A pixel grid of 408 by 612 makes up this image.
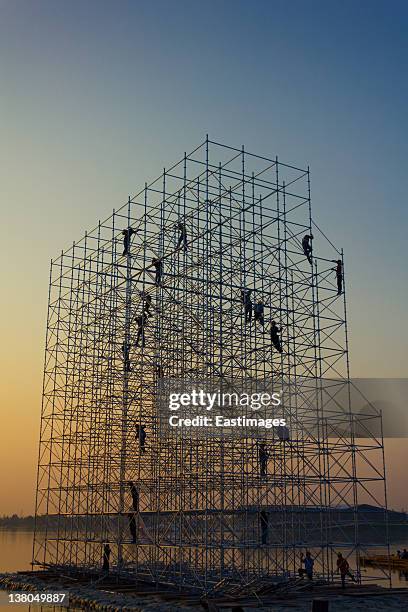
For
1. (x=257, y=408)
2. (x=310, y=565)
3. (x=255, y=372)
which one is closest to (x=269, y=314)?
(x=255, y=372)

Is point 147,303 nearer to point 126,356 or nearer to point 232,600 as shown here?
point 126,356

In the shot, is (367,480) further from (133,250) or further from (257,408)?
(133,250)

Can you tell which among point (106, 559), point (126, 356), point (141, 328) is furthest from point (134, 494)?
point (141, 328)

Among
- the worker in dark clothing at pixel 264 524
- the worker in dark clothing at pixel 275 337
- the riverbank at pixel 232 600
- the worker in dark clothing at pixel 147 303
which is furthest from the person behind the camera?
the worker in dark clothing at pixel 147 303

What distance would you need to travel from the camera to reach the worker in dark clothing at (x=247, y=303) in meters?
27.2

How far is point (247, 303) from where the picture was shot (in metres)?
27.2

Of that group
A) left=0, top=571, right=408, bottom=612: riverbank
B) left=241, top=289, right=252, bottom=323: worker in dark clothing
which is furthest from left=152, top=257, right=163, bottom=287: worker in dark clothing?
left=0, top=571, right=408, bottom=612: riverbank

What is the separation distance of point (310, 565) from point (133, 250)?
14.2m

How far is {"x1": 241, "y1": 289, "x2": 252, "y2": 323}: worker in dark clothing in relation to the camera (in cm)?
2719

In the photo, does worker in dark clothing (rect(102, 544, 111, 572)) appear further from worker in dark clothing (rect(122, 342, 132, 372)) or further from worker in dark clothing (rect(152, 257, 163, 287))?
worker in dark clothing (rect(152, 257, 163, 287))

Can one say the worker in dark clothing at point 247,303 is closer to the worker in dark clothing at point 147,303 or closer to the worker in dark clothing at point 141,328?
the worker in dark clothing at point 147,303

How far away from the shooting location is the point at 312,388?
2812 cm

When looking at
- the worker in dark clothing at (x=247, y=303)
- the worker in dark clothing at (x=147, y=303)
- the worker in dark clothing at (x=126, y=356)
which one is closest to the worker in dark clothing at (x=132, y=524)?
the worker in dark clothing at (x=126, y=356)

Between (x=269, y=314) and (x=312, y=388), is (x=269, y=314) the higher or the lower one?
the higher one
